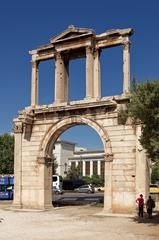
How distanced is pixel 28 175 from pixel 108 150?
6157 mm

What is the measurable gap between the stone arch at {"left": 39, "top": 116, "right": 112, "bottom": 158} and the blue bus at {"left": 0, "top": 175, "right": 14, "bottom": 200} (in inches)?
593

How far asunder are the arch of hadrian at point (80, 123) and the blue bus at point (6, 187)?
532 inches

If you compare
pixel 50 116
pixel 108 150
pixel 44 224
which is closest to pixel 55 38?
pixel 50 116

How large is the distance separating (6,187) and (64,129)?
16603 mm

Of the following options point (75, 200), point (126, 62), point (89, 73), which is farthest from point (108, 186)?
point (75, 200)

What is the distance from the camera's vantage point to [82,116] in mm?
26672

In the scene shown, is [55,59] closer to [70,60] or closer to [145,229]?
[70,60]

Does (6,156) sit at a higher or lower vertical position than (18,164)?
higher

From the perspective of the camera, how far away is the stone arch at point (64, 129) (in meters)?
25.7

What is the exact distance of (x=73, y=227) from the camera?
751 inches

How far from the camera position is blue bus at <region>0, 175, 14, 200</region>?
41688 mm

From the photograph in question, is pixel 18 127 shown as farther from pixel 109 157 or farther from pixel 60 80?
pixel 109 157

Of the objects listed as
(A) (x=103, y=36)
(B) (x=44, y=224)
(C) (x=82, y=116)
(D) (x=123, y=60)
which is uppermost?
(A) (x=103, y=36)

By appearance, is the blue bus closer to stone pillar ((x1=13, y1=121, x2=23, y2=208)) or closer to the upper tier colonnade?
stone pillar ((x1=13, y1=121, x2=23, y2=208))
